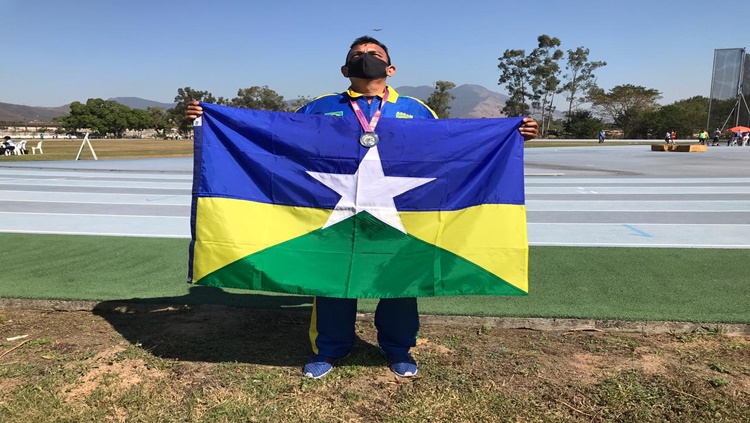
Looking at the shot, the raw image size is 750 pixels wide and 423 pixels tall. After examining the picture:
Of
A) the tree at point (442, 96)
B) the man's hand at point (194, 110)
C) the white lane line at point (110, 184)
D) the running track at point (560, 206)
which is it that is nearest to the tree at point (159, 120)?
the tree at point (442, 96)

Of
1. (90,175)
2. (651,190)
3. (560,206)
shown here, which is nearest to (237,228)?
(560,206)

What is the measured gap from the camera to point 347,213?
2.99 metres

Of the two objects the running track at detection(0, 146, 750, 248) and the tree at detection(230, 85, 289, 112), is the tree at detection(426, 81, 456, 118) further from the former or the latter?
the running track at detection(0, 146, 750, 248)

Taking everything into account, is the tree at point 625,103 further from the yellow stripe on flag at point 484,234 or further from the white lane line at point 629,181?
the yellow stripe on flag at point 484,234

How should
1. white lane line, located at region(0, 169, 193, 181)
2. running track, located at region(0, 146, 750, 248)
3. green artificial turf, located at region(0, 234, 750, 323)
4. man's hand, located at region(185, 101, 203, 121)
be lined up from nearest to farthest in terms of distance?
man's hand, located at region(185, 101, 203, 121) < green artificial turf, located at region(0, 234, 750, 323) < running track, located at region(0, 146, 750, 248) < white lane line, located at region(0, 169, 193, 181)

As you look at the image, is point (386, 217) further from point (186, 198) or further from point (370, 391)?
point (186, 198)

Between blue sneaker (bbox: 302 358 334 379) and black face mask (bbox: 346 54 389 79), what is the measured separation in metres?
1.71

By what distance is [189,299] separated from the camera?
4.28 m

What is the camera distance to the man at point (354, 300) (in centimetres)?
299

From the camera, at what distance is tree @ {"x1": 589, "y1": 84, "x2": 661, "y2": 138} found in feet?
223

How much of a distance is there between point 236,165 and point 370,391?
153cm

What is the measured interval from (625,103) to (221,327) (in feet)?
254

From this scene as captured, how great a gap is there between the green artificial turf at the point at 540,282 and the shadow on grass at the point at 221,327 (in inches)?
1.5

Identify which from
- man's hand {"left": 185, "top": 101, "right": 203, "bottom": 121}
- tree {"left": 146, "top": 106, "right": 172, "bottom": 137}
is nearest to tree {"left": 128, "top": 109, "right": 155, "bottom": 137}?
tree {"left": 146, "top": 106, "right": 172, "bottom": 137}
